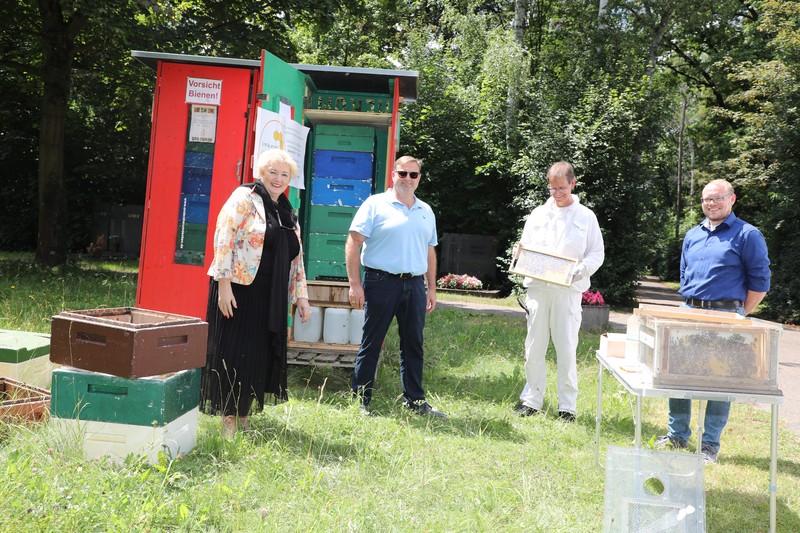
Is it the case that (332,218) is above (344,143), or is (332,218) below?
below

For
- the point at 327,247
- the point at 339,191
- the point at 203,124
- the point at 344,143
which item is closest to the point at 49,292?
the point at 203,124

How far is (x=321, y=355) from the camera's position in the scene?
21.0 ft

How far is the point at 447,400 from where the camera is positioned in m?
6.09

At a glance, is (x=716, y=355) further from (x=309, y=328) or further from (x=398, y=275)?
(x=309, y=328)

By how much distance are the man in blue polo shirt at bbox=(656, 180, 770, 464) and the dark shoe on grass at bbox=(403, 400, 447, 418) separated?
77.2 inches

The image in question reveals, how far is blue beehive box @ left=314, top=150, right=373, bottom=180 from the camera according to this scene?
736 cm

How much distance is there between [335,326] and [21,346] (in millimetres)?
2673

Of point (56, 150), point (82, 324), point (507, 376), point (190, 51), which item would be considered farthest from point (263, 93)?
point (56, 150)

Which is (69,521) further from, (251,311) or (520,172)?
(520,172)

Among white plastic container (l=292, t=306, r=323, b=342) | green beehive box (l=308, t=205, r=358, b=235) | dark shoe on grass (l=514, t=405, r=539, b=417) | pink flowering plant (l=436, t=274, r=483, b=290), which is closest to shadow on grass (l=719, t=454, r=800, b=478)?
dark shoe on grass (l=514, t=405, r=539, b=417)

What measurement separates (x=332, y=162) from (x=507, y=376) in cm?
294

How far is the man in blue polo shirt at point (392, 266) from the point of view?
530 centimetres

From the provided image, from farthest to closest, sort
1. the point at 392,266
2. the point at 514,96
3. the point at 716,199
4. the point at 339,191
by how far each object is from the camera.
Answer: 1. the point at 514,96
2. the point at 339,191
3. the point at 392,266
4. the point at 716,199

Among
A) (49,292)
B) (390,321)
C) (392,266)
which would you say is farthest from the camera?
(49,292)
